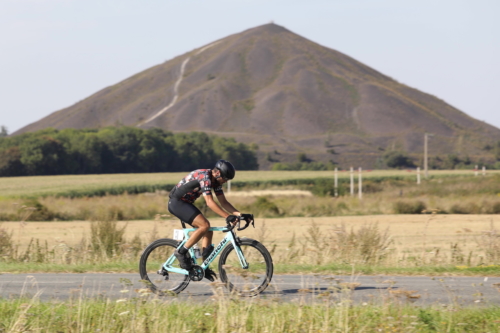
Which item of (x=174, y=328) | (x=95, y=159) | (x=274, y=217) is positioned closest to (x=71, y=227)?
(x=274, y=217)

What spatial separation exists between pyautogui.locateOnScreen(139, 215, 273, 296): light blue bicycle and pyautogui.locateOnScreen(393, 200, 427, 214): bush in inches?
1309

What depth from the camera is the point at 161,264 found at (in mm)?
10477

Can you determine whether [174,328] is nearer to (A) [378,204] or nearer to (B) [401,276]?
(B) [401,276]

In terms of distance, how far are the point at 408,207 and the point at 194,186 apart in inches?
1346

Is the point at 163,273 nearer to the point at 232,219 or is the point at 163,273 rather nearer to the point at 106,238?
the point at 232,219

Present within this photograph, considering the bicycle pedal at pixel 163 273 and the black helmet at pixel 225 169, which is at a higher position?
the black helmet at pixel 225 169

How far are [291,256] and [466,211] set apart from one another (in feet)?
90.4

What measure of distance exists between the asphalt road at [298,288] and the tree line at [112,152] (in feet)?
297

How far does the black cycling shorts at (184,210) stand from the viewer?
9891 mm

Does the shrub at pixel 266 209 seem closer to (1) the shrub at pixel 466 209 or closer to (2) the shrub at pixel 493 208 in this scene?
(1) the shrub at pixel 466 209

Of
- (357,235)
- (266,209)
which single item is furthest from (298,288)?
(266,209)

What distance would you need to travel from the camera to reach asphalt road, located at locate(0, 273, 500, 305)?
30.9 feet

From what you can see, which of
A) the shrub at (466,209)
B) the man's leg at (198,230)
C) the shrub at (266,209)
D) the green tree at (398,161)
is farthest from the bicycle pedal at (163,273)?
the green tree at (398,161)

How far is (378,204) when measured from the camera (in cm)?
4409
